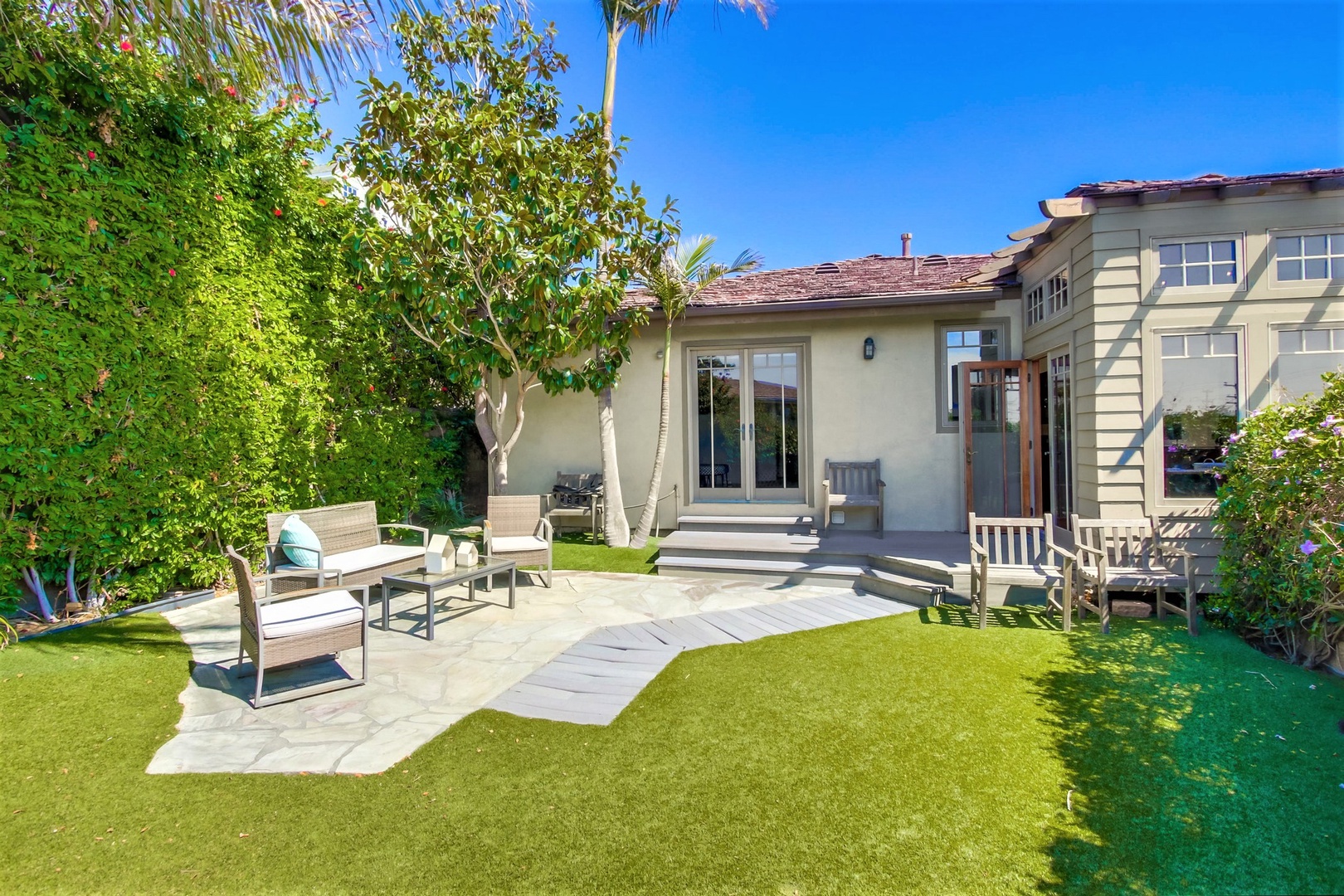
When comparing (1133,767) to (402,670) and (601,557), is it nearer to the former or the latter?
(402,670)

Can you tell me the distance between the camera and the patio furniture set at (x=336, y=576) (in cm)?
400

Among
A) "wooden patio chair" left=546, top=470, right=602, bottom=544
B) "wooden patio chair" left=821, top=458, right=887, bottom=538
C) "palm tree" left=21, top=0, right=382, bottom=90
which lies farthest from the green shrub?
"palm tree" left=21, top=0, right=382, bottom=90

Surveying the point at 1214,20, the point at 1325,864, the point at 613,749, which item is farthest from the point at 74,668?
the point at 1214,20

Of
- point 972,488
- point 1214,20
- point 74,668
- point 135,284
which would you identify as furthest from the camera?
point 972,488

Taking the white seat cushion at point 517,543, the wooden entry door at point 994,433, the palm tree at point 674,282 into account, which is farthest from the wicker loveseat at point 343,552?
the wooden entry door at point 994,433

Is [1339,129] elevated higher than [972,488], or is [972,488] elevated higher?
[1339,129]

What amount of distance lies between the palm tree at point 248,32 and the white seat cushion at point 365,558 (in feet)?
13.0

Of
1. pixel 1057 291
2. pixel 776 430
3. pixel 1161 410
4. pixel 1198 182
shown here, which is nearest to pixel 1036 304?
pixel 1057 291

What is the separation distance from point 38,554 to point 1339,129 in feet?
38.2

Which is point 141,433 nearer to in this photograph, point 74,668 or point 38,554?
point 38,554

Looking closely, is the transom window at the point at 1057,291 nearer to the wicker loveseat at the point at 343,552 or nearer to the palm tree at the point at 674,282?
the palm tree at the point at 674,282

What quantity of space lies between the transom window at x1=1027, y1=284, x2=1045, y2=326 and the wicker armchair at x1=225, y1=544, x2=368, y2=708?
26.8 ft

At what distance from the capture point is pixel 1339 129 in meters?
5.56

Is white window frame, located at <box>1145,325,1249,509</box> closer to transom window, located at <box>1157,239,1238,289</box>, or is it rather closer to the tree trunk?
transom window, located at <box>1157,239,1238,289</box>
